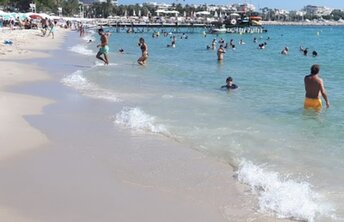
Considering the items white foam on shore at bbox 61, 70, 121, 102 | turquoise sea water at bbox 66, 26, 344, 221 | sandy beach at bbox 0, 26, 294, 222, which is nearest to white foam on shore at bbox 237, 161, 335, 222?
turquoise sea water at bbox 66, 26, 344, 221

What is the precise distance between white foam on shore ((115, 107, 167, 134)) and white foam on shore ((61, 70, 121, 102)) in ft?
6.05

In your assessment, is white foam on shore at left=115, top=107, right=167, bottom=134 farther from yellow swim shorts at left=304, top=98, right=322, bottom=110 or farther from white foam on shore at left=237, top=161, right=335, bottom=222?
yellow swim shorts at left=304, top=98, right=322, bottom=110

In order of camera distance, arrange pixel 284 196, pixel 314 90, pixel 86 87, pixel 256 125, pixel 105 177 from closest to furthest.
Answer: pixel 284 196 → pixel 105 177 → pixel 256 125 → pixel 314 90 → pixel 86 87

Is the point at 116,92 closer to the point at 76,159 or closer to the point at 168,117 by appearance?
the point at 168,117

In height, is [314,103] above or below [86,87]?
above

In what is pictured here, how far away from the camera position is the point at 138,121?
8.66m

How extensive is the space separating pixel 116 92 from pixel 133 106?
2330 mm

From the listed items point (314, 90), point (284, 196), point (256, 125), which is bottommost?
point (256, 125)

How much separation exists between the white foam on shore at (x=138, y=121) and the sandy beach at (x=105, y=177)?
33 centimetres

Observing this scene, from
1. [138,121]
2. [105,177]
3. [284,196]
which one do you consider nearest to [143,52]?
[138,121]

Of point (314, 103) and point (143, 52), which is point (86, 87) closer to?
point (314, 103)

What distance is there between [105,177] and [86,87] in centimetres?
799

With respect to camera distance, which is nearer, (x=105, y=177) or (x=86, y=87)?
(x=105, y=177)

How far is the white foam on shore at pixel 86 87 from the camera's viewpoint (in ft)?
38.3
